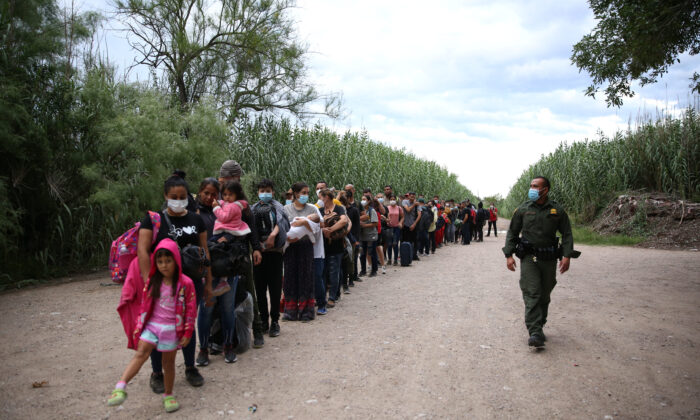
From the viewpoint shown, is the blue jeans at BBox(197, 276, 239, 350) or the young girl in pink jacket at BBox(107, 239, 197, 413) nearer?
the young girl in pink jacket at BBox(107, 239, 197, 413)

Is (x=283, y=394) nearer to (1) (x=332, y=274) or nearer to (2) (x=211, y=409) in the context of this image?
(2) (x=211, y=409)

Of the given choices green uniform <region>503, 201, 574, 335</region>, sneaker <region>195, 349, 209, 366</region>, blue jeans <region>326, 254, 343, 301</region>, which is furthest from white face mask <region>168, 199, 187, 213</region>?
blue jeans <region>326, 254, 343, 301</region>

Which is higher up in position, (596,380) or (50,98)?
(50,98)

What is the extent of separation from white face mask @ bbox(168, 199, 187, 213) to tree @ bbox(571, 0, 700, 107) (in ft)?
27.2

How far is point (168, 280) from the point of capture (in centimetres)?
363

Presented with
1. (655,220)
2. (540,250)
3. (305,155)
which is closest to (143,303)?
(540,250)

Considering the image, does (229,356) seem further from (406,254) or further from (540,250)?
(406,254)

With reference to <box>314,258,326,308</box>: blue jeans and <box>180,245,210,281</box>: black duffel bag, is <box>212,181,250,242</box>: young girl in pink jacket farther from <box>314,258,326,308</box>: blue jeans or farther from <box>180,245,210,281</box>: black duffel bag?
<box>314,258,326,308</box>: blue jeans

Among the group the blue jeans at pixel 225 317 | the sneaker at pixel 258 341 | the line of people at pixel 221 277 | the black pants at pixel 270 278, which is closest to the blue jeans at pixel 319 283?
the line of people at pixel 221 277

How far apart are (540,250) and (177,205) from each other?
4.02 meters

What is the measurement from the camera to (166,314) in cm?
357

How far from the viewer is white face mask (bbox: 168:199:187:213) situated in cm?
378

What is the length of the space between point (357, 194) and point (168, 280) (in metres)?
15.5

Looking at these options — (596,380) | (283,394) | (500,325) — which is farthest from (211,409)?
(500,325)
